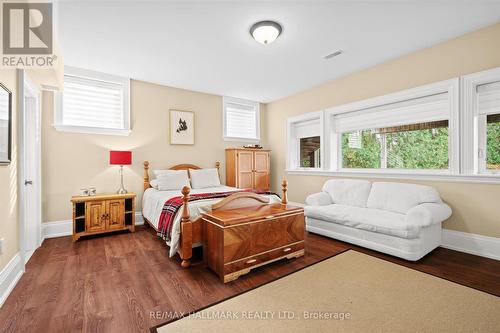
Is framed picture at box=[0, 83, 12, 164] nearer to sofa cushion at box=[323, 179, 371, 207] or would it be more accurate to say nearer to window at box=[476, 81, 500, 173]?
sofa cushion at box=[323, 179, 371, 207]

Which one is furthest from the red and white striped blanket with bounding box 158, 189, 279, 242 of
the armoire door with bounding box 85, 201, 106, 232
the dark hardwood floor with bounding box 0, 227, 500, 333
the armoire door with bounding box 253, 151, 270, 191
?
the armoire door with bounding box 253, 151, 270, 191

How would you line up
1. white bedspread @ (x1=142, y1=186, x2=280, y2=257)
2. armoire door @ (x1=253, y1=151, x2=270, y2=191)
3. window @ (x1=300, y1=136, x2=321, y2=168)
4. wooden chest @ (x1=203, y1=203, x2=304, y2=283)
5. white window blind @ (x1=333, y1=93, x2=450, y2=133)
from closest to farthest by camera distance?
wooden chest @ (x1=203, y1=203, x2=304, y2=283) → white bedspread @ (x1=142, y1=186, x2=280, y2=257) → white window blind @ (x1=333, y1=93, x2=450, y2=133) → window @ (x1=300, y1=136, x2=321, y2=168) → armoire door @ (x1=253, y1=151, x2=270, y2=191)

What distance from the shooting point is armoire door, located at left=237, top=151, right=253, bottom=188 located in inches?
198

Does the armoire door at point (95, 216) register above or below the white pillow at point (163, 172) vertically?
below

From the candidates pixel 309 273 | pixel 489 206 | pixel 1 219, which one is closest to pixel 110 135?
pixel 1 219

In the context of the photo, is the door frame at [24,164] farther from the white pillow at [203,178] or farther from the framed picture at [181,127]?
the white pillow at [203,178]

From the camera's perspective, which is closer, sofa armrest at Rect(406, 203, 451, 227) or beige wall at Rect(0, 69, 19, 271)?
beige wall at Rect(0, 69, 19, 271)

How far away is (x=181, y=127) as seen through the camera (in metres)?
4.75

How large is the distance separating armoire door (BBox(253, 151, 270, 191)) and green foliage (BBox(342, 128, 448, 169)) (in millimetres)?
1718

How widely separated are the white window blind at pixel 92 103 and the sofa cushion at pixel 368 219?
146 inches

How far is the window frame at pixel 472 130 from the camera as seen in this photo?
111 inches

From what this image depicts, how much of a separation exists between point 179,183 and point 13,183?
211cm

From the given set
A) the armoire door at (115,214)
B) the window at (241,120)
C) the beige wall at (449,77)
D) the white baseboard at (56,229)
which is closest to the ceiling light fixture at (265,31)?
the beige wall at (449,77)

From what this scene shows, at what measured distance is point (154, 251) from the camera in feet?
9.90
